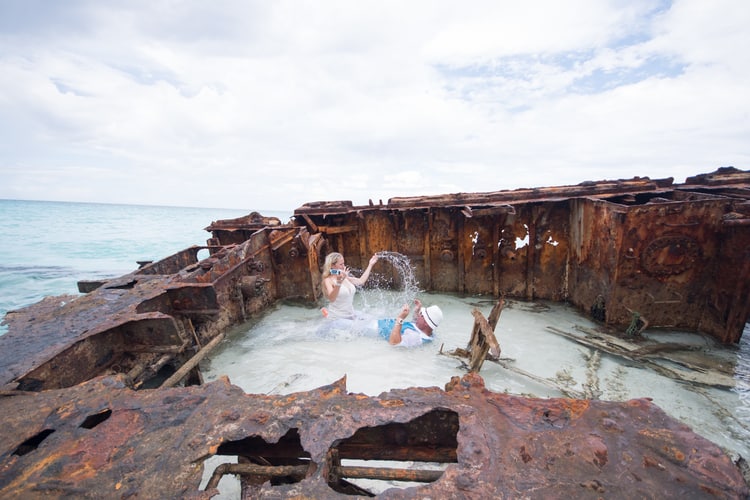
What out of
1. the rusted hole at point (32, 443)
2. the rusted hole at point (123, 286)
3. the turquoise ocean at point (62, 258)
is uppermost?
the rusted hole at point (123, 286)

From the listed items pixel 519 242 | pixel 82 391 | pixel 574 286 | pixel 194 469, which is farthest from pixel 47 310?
pixel 574 286

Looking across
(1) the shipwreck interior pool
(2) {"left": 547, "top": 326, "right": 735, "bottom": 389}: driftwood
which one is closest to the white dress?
(1) the shipwreck interior pool

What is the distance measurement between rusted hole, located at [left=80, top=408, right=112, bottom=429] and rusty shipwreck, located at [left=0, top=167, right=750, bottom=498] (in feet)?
0.08

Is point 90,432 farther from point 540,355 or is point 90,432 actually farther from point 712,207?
point 712,207

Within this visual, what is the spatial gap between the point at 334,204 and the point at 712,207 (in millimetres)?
6347

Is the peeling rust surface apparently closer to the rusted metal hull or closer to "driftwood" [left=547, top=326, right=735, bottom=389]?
"driftwood" [left=547, top=326, right=735, bottom=389]

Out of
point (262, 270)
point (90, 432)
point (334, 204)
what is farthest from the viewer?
point (334, 204)

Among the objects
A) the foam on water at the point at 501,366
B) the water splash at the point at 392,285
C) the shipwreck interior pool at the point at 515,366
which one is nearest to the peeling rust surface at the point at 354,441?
the shipwreck interior pool at the point at 515,366

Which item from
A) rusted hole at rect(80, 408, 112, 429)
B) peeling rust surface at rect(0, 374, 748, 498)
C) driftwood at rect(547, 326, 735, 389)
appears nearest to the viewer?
peeling rust surface at rect(0, 374, 748, 498)

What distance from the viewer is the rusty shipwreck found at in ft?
4.56

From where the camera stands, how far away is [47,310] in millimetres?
3357

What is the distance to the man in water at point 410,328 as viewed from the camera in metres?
4.93

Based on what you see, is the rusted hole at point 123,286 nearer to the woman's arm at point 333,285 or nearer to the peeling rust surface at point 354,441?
the peeling rust surface at point 354,441

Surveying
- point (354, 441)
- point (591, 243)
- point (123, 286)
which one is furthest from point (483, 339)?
point (123, 286)
